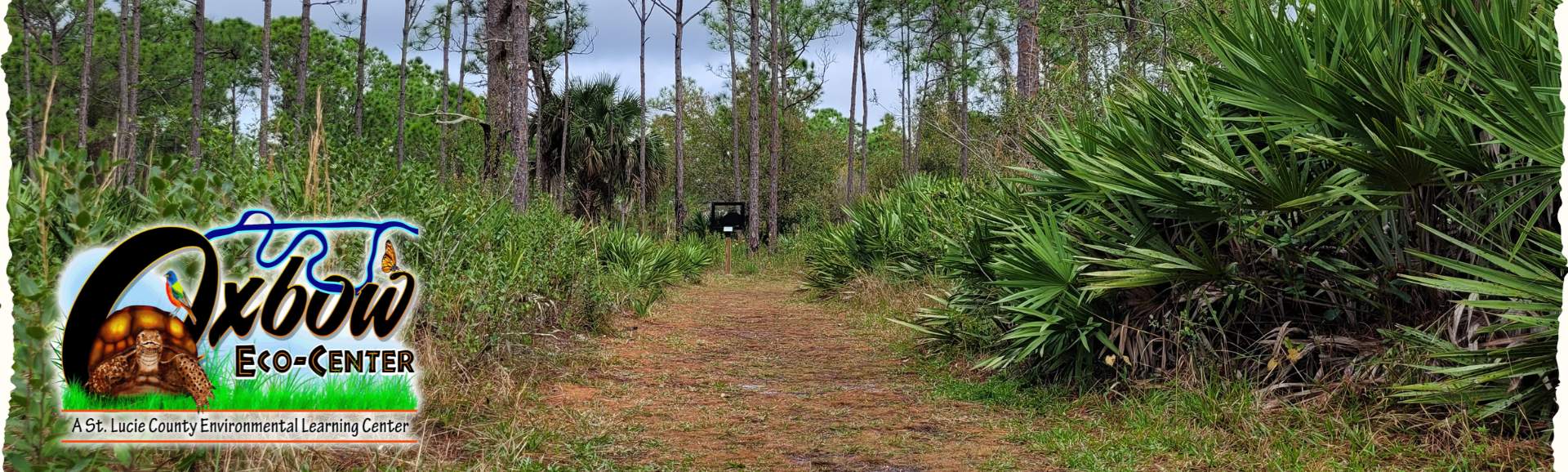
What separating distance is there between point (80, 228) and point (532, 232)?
213 inches

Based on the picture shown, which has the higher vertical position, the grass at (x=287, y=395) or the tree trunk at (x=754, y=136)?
the tree trunk at (x=754, y=136)

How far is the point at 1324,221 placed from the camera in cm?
441

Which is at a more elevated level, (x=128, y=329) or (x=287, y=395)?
(x=128, y=329)

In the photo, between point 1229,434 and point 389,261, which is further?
point 1229,434

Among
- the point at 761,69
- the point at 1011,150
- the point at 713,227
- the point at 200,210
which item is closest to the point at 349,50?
the point at 761,69

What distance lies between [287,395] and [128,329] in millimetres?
523

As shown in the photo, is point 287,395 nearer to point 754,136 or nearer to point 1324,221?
point 1324,221

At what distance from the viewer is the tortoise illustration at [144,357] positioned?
258 centimetres

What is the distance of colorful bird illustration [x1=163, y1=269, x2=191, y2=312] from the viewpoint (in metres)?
2.71

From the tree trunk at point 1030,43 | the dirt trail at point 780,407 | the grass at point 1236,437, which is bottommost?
the dirt trail at point 780,407

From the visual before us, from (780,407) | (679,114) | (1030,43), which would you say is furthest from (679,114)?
(780,407)

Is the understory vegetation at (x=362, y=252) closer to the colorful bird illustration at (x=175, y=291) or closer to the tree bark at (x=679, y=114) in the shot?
the colorful bird illustration at (x=175, y=291)

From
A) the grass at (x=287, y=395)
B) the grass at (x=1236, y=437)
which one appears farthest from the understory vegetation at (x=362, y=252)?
the grass at (x=1236, y=437)

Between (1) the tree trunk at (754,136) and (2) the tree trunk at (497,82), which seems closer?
(2) the tree trunk at (497,82)
